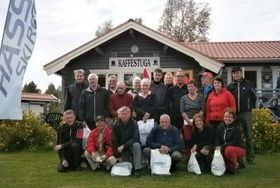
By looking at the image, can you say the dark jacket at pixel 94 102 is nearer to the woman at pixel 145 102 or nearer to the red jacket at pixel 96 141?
the red jacket at pixel 96 141

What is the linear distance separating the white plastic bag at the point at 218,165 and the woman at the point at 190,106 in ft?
2.32

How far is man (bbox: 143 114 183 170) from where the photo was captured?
8094mm

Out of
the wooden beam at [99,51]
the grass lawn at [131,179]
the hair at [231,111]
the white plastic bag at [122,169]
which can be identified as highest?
the wooden beam at [99,51]

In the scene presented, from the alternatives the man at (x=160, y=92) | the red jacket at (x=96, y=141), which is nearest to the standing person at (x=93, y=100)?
the red jacket at (x=96, y=141)

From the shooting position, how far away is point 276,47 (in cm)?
1864

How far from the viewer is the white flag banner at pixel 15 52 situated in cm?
507

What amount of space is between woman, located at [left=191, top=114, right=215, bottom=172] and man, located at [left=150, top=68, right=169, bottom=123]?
2.26 feet

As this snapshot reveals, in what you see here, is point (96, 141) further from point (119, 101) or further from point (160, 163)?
point (160, 163)

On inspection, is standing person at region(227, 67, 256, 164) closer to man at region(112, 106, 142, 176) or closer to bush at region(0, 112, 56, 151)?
man at region(112, 106, 142, 176)

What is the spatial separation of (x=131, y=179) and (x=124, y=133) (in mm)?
880

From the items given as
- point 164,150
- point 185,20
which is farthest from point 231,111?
point 185,20

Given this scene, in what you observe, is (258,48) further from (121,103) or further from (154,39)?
(121,103)

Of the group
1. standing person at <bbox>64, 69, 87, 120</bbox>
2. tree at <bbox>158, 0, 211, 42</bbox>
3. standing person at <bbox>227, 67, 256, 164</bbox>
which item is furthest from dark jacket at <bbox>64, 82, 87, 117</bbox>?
tree at <bbox>158, 0, 211, 42</bbox>

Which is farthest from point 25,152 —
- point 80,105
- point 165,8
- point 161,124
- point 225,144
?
point 165,8
